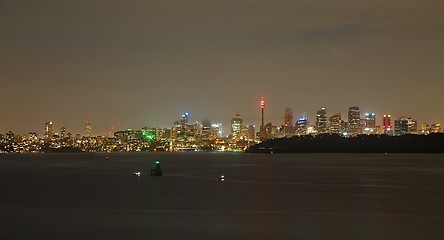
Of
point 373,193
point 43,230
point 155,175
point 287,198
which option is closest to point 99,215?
point 43,230

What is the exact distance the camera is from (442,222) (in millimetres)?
31438

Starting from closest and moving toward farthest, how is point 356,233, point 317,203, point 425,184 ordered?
1. point 356,233
2. point 317,203
3. point 425,184

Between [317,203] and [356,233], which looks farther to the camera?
[317,203]

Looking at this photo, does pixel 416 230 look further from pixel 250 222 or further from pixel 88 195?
pixel 88 195

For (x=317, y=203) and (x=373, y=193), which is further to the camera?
(x=373, y=193)

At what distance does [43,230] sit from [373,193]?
97.4 ft

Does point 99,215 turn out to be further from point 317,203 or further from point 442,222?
point 442,222

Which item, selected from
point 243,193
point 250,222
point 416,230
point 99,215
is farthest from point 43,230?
point 243,193

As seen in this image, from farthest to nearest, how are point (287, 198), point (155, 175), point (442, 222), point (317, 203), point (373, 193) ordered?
1. point (155, 175)
2. point (373, 193)
3. point (287, 198)
4. point (317, 203)
5. point (442, 222)

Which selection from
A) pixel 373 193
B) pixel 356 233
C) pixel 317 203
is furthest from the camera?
pixel 373 193

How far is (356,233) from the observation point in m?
28.5

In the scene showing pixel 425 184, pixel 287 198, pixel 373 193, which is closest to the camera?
pixel 287 198

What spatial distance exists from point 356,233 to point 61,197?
2576cm

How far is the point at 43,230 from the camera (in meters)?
29.1
